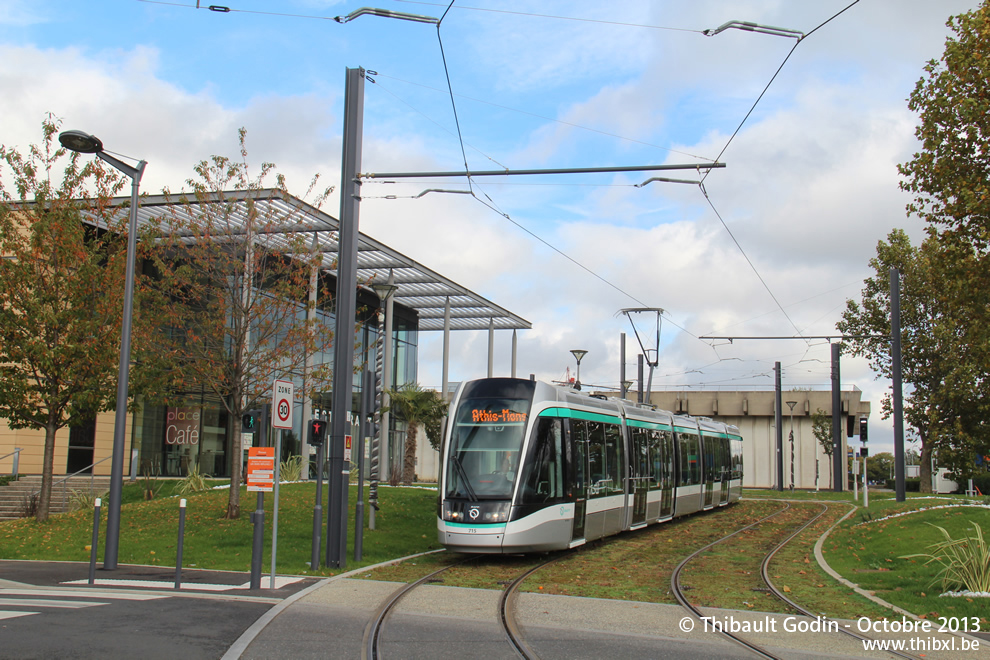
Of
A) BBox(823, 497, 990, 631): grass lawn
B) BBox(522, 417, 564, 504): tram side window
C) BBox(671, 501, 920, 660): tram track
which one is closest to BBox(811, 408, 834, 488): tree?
BBox(823, 497, 990, 631): grass lawn

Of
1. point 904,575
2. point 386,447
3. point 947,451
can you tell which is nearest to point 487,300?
point 386,447

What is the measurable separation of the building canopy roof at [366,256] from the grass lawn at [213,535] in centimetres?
618

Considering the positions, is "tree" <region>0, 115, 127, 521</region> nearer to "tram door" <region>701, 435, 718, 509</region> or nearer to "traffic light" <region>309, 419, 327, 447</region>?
"traffic light" <region>309, 419, 327, 447</region>

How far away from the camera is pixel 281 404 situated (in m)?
13.0

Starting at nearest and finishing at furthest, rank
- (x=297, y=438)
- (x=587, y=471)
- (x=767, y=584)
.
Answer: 1. (x=767, y=584)
2. (x=587, y=471)
3. (x=297, y=438)

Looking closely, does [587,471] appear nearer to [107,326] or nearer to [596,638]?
[596,638]

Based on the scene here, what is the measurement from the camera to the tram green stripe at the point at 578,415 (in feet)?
52.3

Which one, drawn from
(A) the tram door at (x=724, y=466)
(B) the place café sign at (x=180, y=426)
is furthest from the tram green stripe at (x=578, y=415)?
(B) the place café sign at (x=180, y=426)

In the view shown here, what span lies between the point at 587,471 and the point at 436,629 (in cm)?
802

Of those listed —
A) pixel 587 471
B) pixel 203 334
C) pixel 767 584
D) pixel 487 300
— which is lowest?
pixel 767 584

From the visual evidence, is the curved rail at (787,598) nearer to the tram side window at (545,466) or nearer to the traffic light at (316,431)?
the tram side window at (545,466)

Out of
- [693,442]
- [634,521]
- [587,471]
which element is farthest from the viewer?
[693,442]

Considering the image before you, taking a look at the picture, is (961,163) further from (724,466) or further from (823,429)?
(823,429)

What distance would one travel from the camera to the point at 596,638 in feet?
29.4
